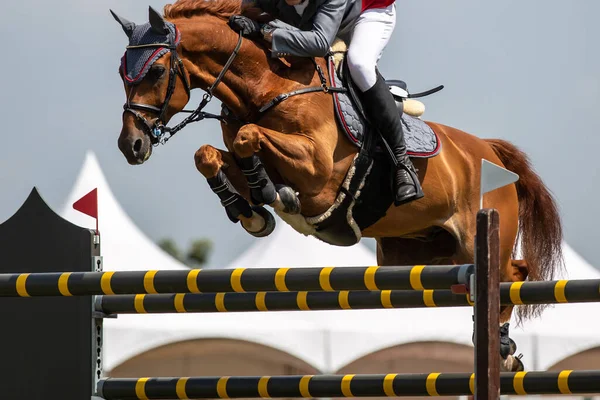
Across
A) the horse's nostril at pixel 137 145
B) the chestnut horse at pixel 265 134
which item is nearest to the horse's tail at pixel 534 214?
the chestnut horse at pixel 265 134

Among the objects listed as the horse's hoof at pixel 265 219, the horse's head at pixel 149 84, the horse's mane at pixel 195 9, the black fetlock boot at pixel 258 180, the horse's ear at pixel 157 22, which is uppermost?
the horse's mane at pixel 195 9

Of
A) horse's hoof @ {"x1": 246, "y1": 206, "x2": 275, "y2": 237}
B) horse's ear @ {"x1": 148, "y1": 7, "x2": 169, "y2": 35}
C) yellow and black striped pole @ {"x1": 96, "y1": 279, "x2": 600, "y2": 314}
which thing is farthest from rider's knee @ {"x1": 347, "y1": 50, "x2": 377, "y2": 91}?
yellow and black striped pole @ {"x1": 96, "y1": 279, "x2": 600, "y2": 314}

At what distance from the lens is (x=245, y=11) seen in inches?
229

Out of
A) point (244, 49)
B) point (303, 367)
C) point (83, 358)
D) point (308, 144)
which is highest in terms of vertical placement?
point (244, 49)

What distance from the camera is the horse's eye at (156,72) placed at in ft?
17.5

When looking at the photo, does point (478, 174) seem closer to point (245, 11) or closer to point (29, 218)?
point (245, 11)

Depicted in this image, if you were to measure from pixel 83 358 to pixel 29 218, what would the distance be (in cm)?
65

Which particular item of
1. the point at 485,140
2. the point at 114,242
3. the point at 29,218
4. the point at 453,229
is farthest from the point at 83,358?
the point at 114,242

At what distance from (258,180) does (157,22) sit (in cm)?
90

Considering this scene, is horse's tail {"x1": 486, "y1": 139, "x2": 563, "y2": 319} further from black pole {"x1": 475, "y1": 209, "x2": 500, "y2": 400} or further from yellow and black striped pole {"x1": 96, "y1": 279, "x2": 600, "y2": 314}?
black pole {"x1": 475, "y1": 209, "x2": 500, "y2": 400}

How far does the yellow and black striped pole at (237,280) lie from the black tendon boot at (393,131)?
1.81 meters

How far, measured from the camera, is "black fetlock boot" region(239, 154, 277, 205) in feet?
17.2

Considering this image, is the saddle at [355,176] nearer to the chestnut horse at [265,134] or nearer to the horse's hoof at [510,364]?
the chestnut horse at [265,134]

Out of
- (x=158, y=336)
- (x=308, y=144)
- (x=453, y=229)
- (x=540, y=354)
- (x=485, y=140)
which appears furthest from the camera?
(x=540, y=354)
